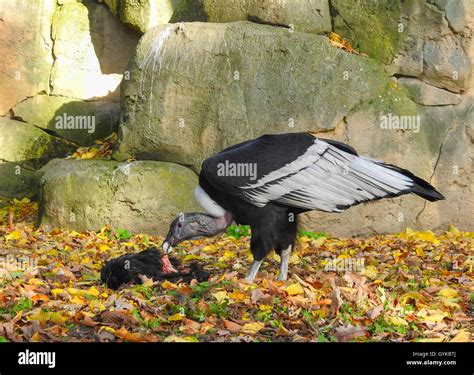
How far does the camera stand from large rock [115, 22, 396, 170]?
9289mm

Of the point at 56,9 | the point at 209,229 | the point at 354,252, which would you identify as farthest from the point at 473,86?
the point at 56,9

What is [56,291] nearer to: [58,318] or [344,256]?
[58,318]

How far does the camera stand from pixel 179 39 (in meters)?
9.55

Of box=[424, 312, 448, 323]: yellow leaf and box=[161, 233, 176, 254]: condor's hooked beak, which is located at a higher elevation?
box=[161, 233, 176, 254]: condor's hooked beak

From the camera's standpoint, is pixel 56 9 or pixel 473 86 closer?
pixel 473 86

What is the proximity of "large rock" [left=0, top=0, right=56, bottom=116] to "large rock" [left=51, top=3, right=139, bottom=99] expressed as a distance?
153 millimetres

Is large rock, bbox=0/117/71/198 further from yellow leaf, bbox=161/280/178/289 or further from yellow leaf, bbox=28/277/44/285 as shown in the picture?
yellow leaf, bbox=161/280/178/289

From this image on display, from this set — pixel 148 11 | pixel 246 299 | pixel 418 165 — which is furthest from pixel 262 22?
pixel 246 299

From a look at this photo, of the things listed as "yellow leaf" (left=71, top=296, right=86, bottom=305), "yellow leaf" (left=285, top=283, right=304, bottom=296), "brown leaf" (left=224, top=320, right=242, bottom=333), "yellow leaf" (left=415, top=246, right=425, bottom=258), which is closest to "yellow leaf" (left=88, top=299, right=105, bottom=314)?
"yellow leaf" (left=71, top=296, right=86, bottom=305)

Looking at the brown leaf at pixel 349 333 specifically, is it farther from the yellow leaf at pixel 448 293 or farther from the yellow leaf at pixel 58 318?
the yellow leaf at pixel 58 318

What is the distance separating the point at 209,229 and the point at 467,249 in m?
3.42

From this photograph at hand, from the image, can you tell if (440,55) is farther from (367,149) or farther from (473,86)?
(367,149)

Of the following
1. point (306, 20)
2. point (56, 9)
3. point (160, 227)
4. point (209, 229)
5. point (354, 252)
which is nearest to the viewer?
point (209, 229)

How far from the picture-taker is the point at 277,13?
9.79 meters
